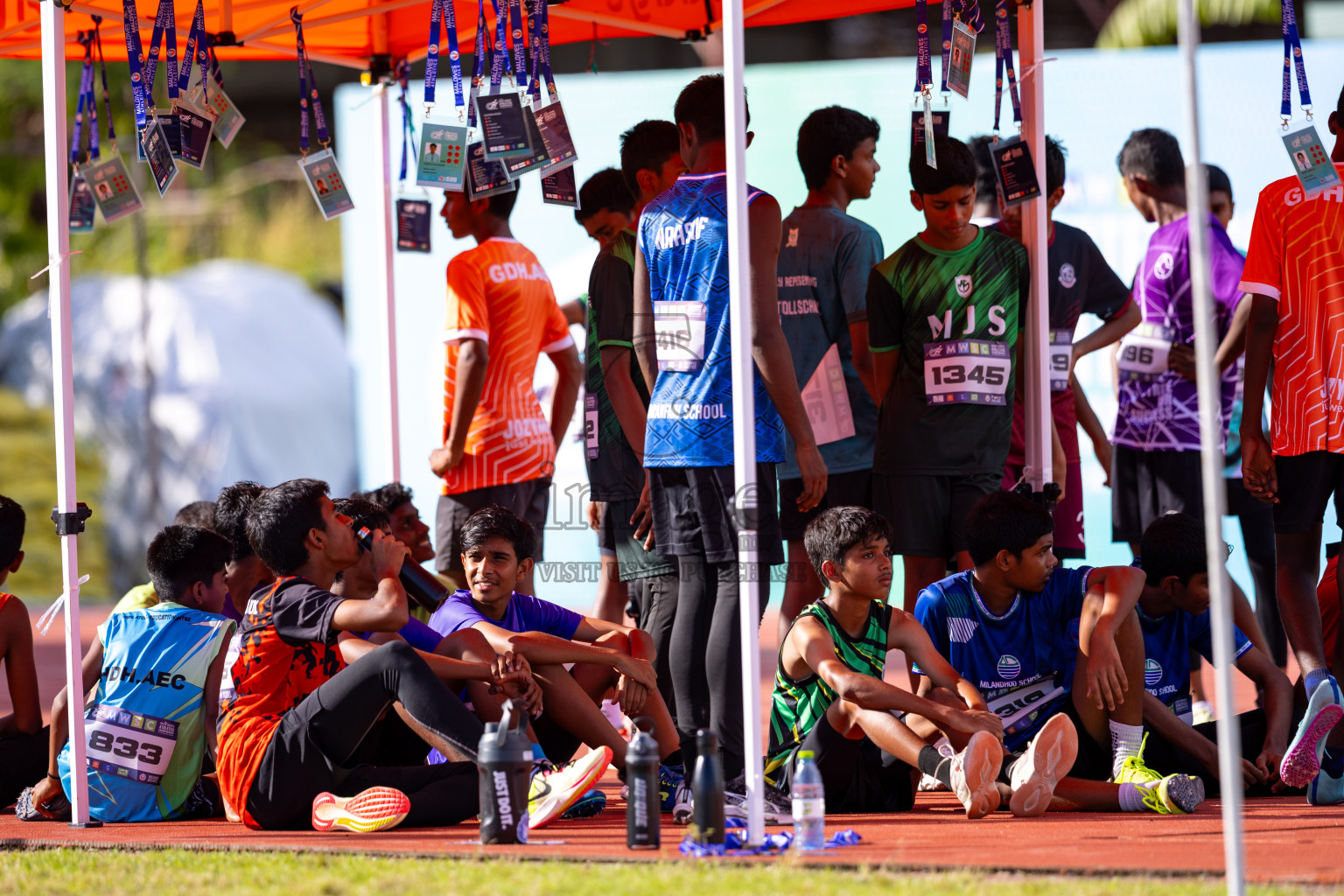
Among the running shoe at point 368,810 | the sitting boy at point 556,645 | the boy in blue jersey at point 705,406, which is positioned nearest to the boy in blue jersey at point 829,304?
the sitting boy at point 556,645

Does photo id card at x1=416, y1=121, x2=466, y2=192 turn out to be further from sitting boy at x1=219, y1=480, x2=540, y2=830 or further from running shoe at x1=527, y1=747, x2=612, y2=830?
running shoe at x1=527, y1=747, x2=612, y2=830

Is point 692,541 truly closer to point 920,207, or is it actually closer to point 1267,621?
point 920,207


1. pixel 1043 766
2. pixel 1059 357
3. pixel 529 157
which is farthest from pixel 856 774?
pixel 529 157

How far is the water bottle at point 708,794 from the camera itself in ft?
11.8

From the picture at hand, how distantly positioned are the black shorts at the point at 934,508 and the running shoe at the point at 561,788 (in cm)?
140

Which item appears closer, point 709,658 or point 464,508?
point 709,658

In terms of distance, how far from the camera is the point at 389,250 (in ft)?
21.9

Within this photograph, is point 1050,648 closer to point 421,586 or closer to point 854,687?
point 854,687

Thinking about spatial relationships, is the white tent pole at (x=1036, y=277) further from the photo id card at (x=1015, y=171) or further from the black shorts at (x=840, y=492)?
the black shorts at (x=840, y=492)

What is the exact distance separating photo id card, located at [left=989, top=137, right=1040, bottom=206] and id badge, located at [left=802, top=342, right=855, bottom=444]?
0.79 meters

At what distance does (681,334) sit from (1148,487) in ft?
8.83

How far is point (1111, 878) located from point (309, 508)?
234 centimetres

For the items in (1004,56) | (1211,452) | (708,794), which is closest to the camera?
(1211,452)

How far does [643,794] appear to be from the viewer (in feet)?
12.0
